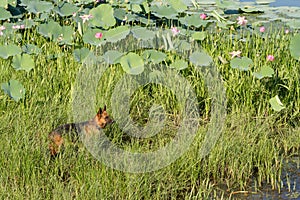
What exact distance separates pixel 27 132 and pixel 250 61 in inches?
58.5

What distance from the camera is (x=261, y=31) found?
4.65 m

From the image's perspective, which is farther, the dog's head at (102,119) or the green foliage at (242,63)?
the green foliage at (242,63)

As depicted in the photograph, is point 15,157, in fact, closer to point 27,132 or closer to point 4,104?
point 27,132

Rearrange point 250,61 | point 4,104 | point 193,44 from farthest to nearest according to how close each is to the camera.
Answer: point 193,44
point 250,61
point 4,104

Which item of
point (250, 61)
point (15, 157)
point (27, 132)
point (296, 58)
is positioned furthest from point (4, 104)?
point (296, 58)

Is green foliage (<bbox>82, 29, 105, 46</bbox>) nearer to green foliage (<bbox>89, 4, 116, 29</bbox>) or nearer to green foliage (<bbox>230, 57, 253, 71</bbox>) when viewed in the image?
green foliage (<bbox>89, 4, 116, 29</bbox>)

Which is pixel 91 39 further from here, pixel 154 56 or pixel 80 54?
pixel 154 56

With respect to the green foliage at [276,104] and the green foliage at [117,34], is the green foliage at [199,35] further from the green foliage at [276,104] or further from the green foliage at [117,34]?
the green foliage at [276,104]

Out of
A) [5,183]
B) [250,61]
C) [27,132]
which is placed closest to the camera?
[5,183]

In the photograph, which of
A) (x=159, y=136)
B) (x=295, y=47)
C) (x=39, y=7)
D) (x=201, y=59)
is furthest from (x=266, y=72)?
(x=39, y=7)

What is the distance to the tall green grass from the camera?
3105 millimetres

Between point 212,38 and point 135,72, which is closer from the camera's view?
point 135,72

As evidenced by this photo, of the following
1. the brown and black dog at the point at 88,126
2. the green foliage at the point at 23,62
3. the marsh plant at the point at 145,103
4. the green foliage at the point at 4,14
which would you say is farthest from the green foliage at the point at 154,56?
the green foliage at the point at 4,14

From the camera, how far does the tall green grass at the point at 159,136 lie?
3.11 meters
